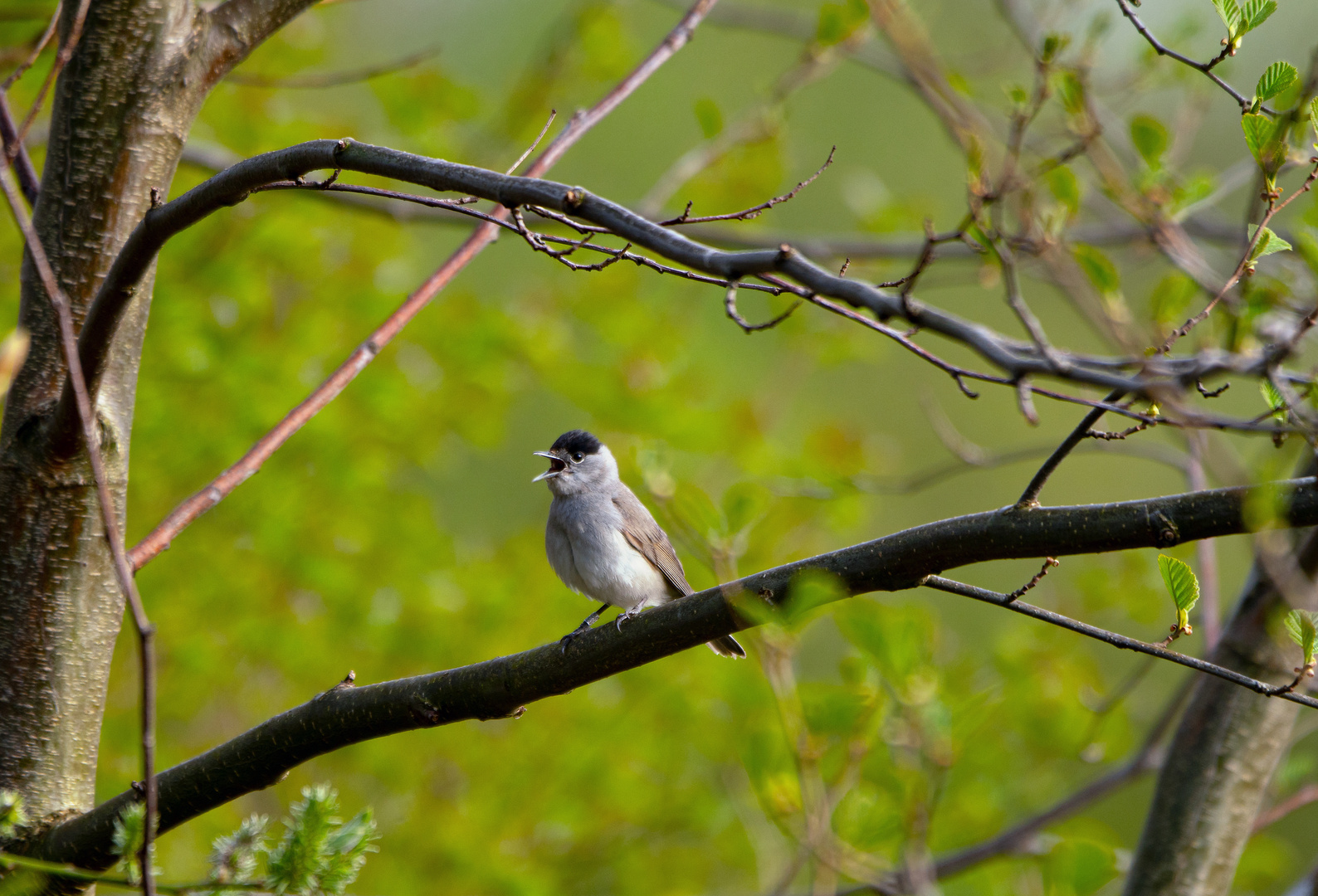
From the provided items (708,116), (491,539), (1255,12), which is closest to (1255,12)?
(1255,12)

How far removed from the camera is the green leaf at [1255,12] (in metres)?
2.16

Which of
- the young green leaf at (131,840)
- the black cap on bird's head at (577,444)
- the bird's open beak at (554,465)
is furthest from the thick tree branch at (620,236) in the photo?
the black cap on bird's head at (577,444)

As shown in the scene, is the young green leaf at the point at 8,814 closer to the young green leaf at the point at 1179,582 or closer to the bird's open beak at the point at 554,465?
the young green leaf at the point at 1179,582

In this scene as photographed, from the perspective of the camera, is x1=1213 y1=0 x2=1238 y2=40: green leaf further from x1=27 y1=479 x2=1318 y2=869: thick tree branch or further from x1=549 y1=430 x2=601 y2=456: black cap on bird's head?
x1=549 y1=430 x2=601 y2=456: black cap on bird's head

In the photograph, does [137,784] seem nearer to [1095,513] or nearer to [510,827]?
[1095,513]

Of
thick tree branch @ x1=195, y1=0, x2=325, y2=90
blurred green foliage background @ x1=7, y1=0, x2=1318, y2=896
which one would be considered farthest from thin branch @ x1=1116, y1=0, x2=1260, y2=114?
blurred green foliage background @ x1=7, y1=0, x2=1318, y2=896

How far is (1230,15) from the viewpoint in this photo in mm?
2195

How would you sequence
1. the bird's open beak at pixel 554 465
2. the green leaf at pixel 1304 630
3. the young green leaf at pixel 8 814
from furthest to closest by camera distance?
1. the bird's open beak at pixel 554 465
2. the young green leaf at pixel 8 814
3. the green leaf at pixel 1304 630

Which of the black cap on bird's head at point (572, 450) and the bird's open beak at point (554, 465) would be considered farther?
the black cap on bird's head at point (572, 450)

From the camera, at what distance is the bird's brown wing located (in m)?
4.93

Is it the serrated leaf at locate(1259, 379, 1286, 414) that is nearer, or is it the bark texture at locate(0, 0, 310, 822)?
the serrated leaf at locate(1259, 379, 1286, 414)

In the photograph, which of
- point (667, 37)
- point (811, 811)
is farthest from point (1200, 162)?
point (811, 811)

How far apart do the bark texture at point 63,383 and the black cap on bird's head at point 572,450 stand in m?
2.76

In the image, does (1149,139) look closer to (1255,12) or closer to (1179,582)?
(1255,12)
